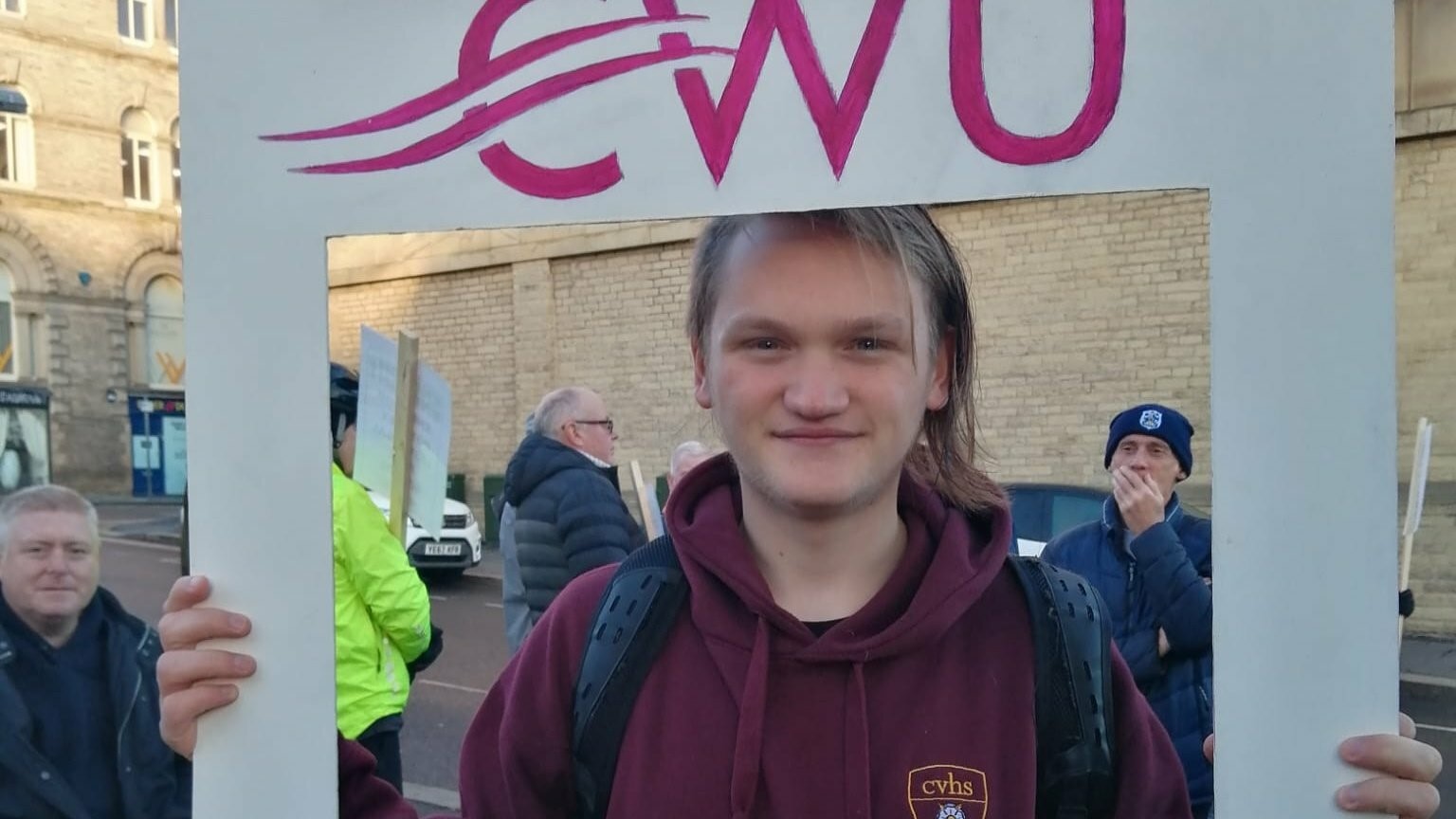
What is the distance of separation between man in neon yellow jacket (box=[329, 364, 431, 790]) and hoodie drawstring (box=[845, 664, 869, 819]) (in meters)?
0.62

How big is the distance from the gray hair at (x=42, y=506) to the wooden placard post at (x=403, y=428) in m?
2.05

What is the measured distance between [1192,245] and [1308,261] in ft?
0.32

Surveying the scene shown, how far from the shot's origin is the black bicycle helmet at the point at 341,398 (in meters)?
1.10

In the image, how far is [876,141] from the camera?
3.09 ft

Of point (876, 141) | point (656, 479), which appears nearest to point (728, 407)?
point (876, 141)

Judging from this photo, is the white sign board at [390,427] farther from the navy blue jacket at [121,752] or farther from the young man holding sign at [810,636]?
the navy blue jacket at [121,752]

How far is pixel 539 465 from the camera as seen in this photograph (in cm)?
287

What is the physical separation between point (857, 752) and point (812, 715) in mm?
60

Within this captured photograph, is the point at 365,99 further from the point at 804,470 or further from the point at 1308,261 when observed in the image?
the point at 1308,261

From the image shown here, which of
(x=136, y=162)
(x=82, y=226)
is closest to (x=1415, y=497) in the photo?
(x=136, y=162)

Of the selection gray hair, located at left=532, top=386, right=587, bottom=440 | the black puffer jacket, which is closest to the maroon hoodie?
gray hair, located at left=532, top=386, right=587, bottom=440

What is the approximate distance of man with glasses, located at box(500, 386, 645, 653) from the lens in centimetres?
260

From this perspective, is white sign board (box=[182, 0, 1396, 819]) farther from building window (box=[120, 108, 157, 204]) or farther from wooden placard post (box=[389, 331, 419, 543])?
building window (box=[120, 108, 157, 204])

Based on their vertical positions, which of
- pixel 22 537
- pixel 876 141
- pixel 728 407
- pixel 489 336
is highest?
pixel 876 141
